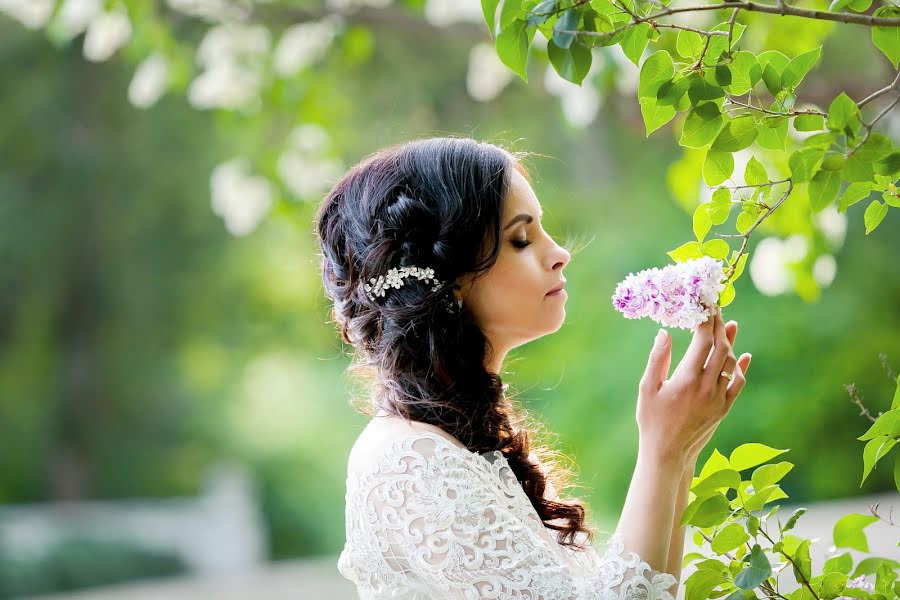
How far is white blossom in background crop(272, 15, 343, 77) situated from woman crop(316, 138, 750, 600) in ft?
5.81

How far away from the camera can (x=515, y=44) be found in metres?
0.93

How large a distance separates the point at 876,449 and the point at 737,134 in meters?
0.35

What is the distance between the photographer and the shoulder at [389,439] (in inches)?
51.0

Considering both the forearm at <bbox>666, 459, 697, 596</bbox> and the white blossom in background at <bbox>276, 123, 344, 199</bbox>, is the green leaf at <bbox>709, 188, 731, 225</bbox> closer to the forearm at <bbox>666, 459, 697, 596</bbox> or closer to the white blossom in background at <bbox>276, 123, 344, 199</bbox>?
the forearm at <bbox>666, 459, 697, 596</bbox>

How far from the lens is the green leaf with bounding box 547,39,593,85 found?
945 millimetres

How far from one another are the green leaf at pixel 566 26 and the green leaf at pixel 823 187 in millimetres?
254

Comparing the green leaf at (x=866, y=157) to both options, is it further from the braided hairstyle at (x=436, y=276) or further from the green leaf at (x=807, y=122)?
the braided hairstyle at (x=436, y=276)

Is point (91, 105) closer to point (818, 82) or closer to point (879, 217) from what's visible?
point (818, 82)

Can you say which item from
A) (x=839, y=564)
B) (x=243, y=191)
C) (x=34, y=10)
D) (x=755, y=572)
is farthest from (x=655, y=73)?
(x=243, y=191)

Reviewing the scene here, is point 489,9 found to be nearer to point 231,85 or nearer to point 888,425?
point 888,425

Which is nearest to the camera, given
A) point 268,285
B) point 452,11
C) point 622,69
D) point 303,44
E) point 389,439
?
point 389,439

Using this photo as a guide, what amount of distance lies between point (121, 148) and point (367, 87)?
5.23 meters

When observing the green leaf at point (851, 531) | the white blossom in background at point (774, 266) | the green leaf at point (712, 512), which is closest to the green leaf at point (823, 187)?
the green leaf at point (712, 512)

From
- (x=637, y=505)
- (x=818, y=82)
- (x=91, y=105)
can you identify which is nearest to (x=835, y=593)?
(x=637, y=505)
